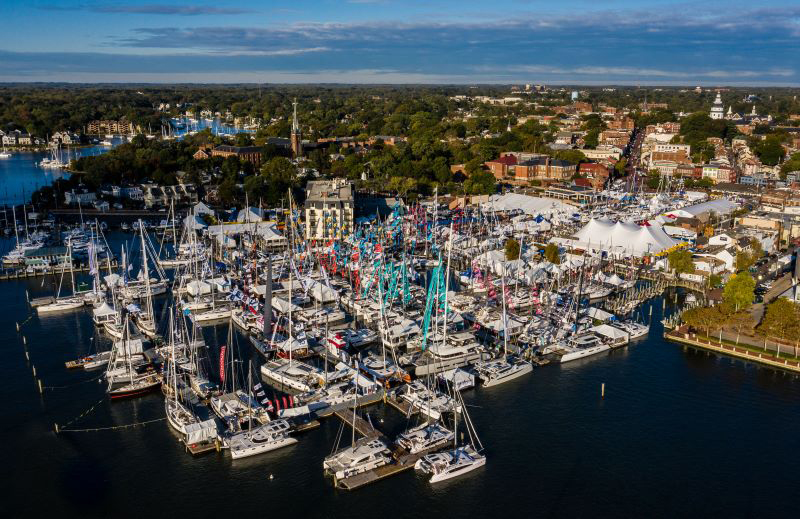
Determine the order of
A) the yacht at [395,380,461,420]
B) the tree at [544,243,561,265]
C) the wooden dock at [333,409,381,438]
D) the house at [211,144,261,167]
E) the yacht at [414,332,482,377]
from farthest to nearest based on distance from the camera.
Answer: the house at [211,144,261,167], the tree at [544,243,561,265], the yacht at [414,332,482,377], the yacht at [395,380,461,420], the wooden dock at [333,409,381,438]

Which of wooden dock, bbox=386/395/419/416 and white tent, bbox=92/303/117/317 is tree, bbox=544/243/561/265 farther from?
white tent, bbox=92/303/117/317

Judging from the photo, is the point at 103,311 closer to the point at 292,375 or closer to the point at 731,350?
the point at 292,375

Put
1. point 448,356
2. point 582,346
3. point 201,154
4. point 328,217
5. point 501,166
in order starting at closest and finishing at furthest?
point 448,356
point 582,346
point 328,217
point 501,166
point 201,154

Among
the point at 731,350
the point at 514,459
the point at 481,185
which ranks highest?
the point at 481,185

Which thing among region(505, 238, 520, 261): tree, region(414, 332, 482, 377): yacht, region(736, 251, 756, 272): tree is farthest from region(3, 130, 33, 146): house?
region(736, 251, 756, 272): tree

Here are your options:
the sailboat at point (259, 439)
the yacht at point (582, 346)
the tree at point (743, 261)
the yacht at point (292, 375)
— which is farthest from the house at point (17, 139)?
the tree at point (743, 261)

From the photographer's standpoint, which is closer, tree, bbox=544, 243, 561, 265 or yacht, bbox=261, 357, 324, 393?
yacht, bbox=261, 357, 324, 393

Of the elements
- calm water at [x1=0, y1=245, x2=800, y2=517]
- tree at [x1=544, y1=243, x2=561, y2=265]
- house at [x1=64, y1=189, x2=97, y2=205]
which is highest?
house at [x1=64, y1=189, x2=97, y2=205]

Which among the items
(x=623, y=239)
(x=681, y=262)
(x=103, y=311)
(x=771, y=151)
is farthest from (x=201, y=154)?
(x=771, y=151)
